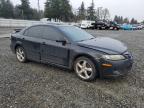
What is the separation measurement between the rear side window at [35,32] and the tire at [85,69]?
173 centimetres

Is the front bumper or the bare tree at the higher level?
the bare tree

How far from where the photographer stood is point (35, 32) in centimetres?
610

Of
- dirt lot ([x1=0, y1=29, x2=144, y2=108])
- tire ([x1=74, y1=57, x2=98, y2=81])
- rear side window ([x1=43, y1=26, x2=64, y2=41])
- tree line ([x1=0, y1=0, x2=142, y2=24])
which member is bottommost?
dirt lot ([x1=0, y1=29, x2=144, y2=108])

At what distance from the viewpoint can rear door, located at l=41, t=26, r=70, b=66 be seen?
5158 mm

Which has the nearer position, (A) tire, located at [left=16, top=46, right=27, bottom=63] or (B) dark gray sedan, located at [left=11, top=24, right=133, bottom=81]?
(B) dark gray sedan, located at [left=11, top=24, right=133, bottom=81]

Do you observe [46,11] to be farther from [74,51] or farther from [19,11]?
[74,51]

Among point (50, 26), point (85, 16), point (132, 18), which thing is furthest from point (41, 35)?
point (132, 18)

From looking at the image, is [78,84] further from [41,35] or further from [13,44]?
[13,44]

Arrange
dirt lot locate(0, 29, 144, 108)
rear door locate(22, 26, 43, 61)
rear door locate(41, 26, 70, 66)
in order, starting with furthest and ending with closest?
rear door locate(22, 26, 43, 61), rear door locate(41, 26, 70, 66), dirt lot locate(0, 29, 144, 108)

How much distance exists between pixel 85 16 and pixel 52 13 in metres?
23.3

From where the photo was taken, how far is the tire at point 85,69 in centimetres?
465

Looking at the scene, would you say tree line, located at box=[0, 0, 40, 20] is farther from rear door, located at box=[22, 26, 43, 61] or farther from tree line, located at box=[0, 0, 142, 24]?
rear door, located at box=[22, 26, 43, 61]

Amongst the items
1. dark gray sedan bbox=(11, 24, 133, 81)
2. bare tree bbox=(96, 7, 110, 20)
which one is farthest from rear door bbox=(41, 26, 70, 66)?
bare tree bbox=(96, 7, 110, 20)

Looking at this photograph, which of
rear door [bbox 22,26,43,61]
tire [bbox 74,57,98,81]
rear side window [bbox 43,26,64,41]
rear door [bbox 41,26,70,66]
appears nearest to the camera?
tire [bbox 74,57,98,81]
